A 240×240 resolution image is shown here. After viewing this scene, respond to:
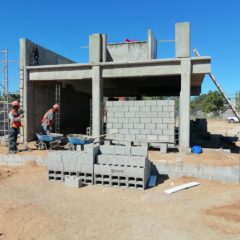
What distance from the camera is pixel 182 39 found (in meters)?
11.2

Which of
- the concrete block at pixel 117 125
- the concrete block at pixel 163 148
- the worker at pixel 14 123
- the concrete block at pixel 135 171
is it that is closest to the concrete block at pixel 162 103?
the concrete block at pixel 163 148

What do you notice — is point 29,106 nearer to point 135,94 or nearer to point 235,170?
point 235,170

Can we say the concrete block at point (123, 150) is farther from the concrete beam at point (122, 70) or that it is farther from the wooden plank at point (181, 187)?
the concrete beam at point (122, 70)

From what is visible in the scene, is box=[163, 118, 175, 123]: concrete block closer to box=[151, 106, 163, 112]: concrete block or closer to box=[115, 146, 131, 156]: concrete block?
box=[151, 106, 163, 112]: concrete block

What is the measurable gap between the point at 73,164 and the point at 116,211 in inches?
104

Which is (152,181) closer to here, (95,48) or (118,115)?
(118,115)

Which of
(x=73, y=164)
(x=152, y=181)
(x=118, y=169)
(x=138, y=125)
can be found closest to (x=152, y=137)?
(x=138, y=125)

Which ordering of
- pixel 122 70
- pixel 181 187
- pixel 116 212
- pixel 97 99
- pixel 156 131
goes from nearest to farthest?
pixel 116 212 < pixel 181 187 < pixel 156 131 < pixel 122 70 < pixel 97 99

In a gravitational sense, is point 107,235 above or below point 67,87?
below

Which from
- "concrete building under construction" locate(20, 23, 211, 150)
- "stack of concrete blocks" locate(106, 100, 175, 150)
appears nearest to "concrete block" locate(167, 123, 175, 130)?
"stack of concrete blocks" locate(106, 100, 175, 150)

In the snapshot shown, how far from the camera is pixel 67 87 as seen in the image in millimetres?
17188

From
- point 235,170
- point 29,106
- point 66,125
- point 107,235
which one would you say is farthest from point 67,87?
point 107,235

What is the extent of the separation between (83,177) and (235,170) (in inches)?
168

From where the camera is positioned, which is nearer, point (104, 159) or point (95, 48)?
point (104, 159)
